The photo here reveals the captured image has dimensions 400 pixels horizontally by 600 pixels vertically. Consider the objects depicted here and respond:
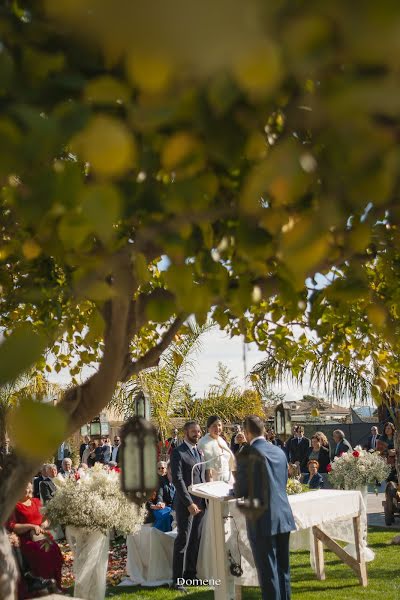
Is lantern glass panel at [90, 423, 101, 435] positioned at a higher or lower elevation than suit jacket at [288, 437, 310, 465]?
higher

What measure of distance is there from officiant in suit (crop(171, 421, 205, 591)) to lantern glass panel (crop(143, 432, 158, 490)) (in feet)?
12.7

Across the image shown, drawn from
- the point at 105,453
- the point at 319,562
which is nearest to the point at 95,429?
the point at 105,453

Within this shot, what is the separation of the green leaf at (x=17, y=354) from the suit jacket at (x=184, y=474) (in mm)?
7293

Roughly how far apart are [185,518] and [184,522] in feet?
0.15

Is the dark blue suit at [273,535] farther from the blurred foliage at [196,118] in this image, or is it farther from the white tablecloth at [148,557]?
the blurred foliage at [196,118]

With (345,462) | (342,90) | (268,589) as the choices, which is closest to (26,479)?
(342,90)

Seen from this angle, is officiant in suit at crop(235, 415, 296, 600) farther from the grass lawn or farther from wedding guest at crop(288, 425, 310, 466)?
wedding guest at crop(288, 425, 310, 466)

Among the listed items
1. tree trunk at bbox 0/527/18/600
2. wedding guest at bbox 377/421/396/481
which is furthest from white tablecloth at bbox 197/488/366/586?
wedding guest at bbox 377/421/396/481

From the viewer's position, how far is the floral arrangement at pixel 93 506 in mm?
6828

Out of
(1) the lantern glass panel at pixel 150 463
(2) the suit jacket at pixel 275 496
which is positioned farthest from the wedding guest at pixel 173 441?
(1) the lantern glass panel at pixel 150 463

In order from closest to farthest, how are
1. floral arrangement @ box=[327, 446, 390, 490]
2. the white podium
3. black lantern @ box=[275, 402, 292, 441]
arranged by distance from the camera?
the white podium
black lantern @ box=[275, 402, 292, 441]
floral arrangement @ box=[327, 446, 390, 490]

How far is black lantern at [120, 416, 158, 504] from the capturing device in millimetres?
3947

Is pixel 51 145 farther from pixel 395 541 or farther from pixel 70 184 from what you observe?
pixel 395 541

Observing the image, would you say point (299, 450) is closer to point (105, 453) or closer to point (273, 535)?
point (105, 453)
